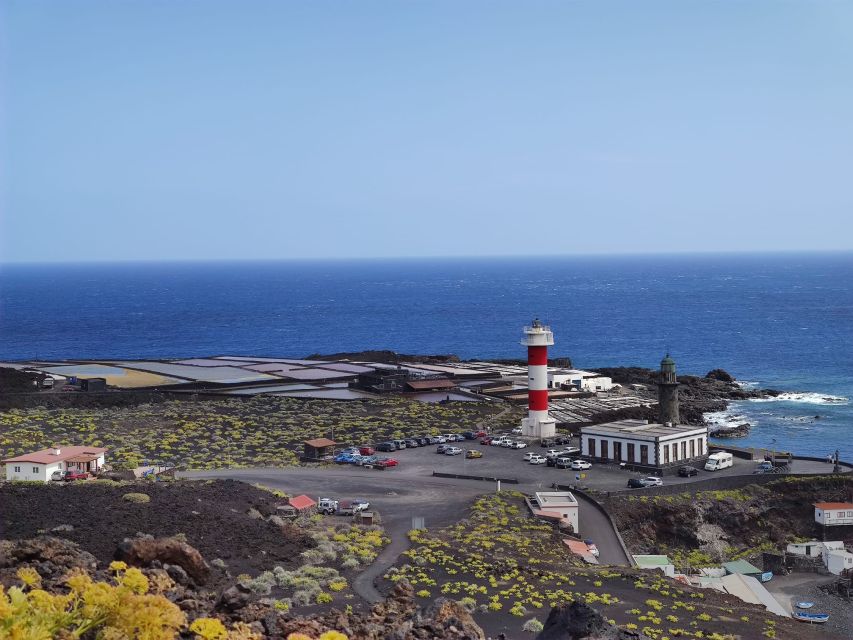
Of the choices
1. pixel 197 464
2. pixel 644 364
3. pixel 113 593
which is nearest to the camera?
pixel 113 593

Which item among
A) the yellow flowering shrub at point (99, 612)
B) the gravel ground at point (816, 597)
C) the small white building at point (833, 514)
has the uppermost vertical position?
the yellow flowering shrub at point (99, 612)

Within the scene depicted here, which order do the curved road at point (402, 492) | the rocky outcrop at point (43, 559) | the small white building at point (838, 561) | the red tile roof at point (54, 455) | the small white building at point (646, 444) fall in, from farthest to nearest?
the small white building at point (646, 444) → the small white building at point (838, 561) → the red tile roof at point (54, 455) → the curved road at point (402, 492) → the rocky outcrop at point (43, 559)

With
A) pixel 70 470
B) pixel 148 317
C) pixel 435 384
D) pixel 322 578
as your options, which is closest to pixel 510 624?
pixel 322 578

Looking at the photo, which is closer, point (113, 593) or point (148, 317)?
point (113, 593)

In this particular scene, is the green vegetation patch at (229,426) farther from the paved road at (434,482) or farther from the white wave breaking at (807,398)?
the white wave breaking at (807,398)

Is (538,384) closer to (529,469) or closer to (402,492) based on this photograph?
(529,469)

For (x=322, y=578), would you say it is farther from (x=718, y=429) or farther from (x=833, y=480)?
(x=718, y=429)

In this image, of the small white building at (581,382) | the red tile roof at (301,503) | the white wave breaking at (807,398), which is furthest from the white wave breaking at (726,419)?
the red tile roof at (301,503)

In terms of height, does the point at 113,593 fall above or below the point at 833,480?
above
